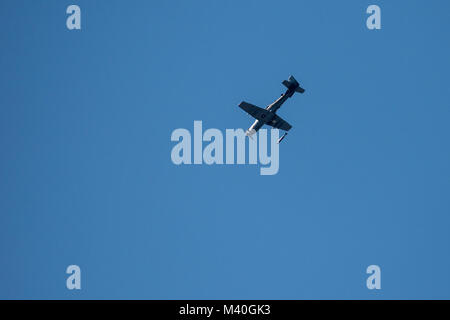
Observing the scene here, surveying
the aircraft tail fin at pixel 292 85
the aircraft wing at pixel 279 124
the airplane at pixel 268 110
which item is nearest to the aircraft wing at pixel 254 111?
the airplane at pixel 268 110

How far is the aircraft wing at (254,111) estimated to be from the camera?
7944 cm

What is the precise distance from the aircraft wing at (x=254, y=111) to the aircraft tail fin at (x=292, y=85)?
3.36m

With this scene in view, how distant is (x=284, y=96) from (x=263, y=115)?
2846mm

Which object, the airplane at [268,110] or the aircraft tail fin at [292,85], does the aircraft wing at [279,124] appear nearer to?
the airplane at [268,110]

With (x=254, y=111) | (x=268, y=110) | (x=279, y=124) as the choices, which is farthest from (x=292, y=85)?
(x=279, y=124)

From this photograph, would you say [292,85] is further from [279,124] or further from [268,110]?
[279,124]

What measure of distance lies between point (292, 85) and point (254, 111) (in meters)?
4.49

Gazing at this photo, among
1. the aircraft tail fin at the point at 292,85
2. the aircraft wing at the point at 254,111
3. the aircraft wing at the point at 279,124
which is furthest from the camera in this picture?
the aircraft wing at the point at 279,124

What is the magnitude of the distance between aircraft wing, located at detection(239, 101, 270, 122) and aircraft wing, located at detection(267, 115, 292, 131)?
1848 mm

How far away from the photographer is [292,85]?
7981 cm
